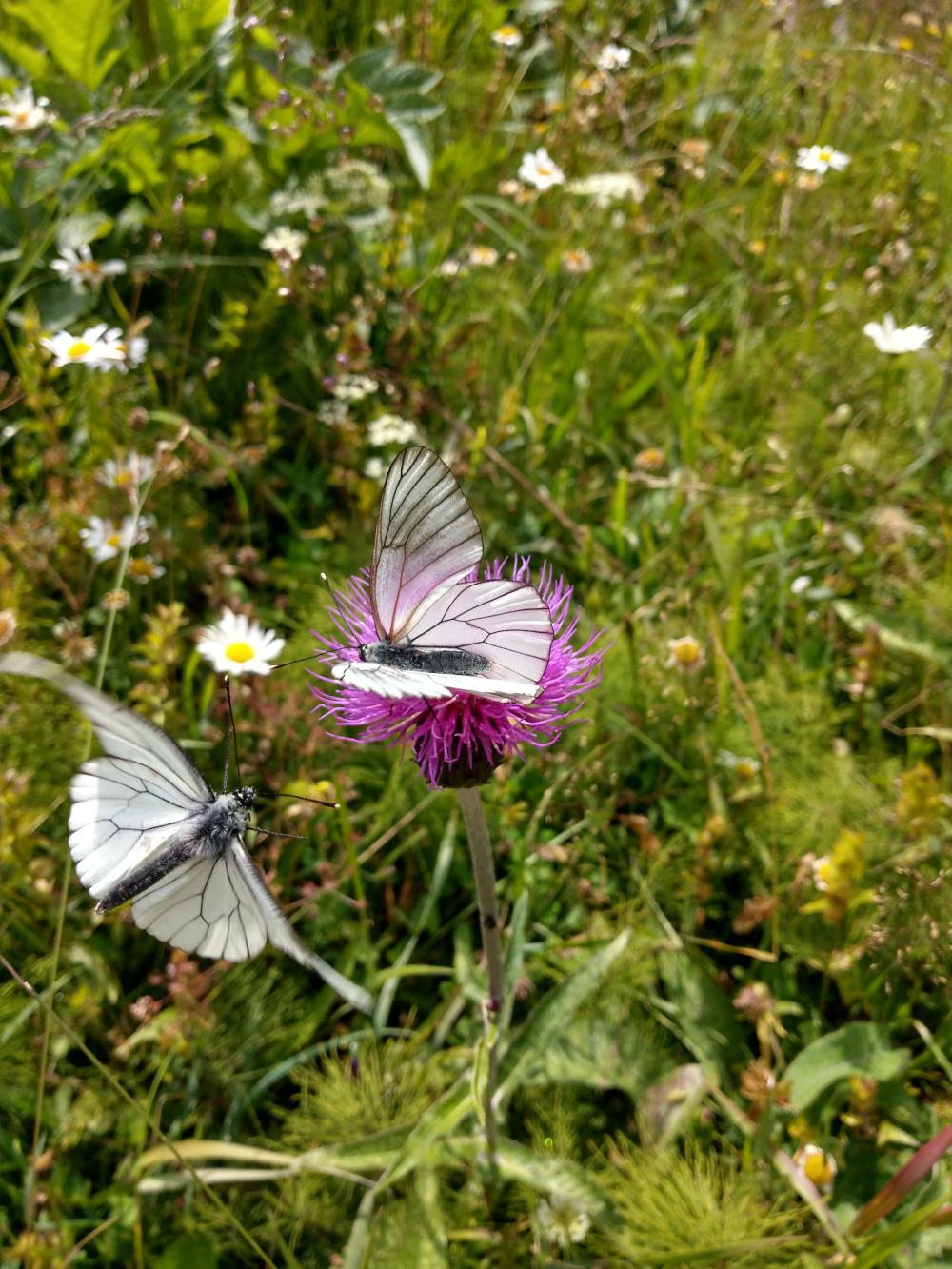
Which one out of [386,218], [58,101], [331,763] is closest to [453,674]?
[331,763]

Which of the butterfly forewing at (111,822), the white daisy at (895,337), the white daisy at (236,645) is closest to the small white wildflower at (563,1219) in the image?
the butterfly forewing at (111,822)

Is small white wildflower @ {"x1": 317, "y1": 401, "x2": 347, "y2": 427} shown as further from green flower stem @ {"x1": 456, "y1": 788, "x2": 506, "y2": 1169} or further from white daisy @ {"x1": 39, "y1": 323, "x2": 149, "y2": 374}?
green flower stem @ {"x1": 456, "y1": 788, "x2": 506, "y2": 1169}

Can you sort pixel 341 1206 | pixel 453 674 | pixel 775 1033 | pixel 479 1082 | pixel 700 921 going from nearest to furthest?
pixel 453 674, pixel 479 1082, pixel 341 1206, pixel 775 1033, pixel 700 921

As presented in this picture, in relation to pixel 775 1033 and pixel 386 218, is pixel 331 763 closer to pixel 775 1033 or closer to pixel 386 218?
pixel 775 1033

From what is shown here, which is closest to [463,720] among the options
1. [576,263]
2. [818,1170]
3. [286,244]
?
[818,1170]

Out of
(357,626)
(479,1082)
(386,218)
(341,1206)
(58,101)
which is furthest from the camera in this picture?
(386,218)

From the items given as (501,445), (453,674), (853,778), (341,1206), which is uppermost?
(453,674)

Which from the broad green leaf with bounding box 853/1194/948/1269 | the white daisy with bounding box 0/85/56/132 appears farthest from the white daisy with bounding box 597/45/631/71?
the broad green leaf with bounding box 853/1194/948/1269

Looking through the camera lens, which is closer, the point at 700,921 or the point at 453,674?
the point at 453,674
